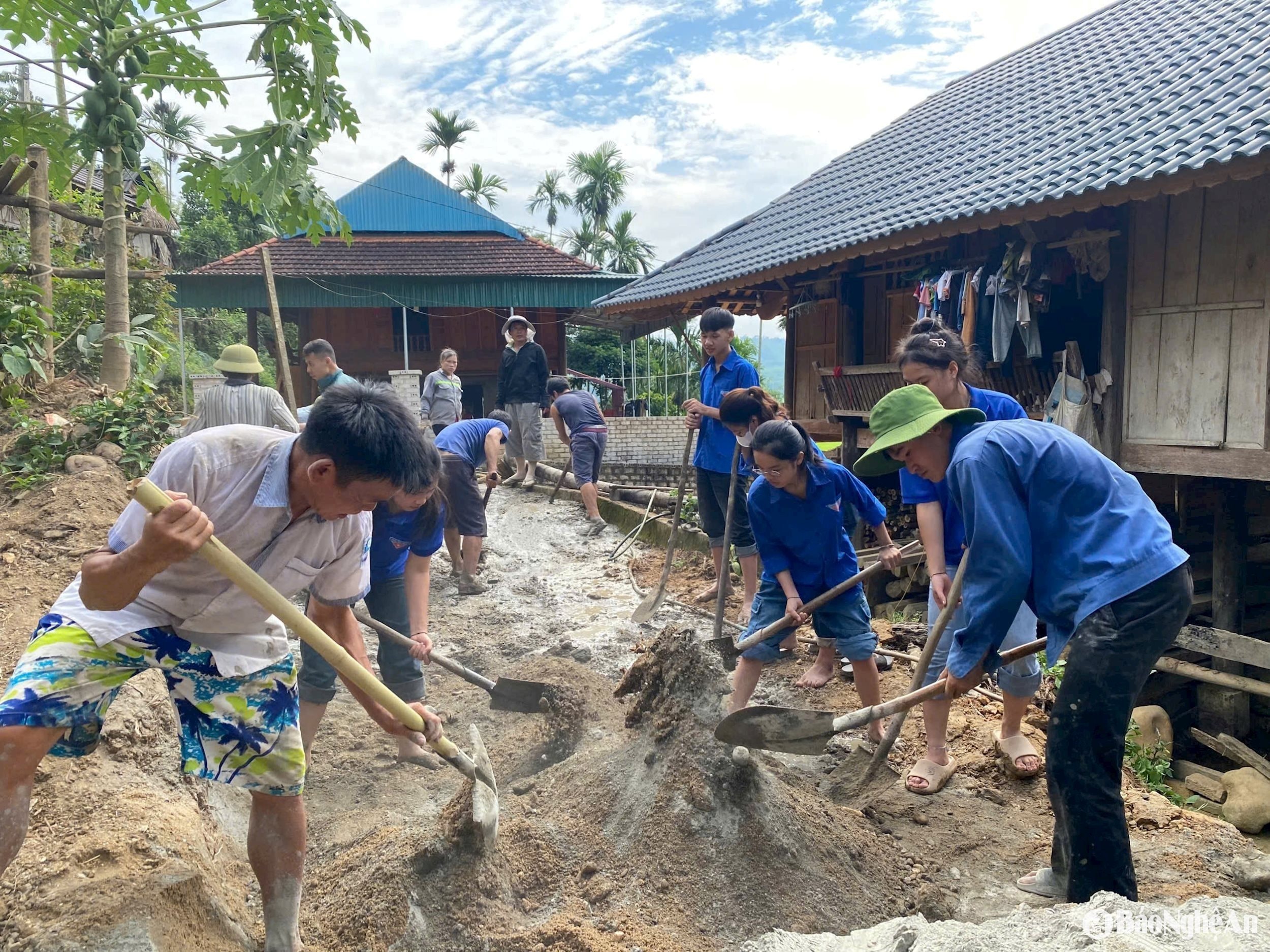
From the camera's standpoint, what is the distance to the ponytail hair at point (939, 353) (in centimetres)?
334

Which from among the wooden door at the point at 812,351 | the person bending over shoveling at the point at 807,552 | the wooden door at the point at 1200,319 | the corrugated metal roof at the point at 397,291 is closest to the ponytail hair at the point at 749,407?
the person bending over shoveling at the point at 807,552

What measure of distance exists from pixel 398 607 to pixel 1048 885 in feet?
8.84

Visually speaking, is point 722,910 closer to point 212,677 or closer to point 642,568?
point 212,677

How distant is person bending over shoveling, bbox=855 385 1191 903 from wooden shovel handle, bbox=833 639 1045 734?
0.84ft

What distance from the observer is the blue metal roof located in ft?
65.2

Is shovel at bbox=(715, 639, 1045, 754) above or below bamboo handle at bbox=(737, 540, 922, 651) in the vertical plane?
below

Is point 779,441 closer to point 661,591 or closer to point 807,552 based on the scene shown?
point 807,552

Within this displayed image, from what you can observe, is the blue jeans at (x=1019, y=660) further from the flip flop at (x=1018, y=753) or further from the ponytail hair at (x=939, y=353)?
the ponytail hair at (x=939, y=353)

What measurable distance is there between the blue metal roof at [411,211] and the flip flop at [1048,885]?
18843 mm

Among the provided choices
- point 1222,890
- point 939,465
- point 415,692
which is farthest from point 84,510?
point 1222,890

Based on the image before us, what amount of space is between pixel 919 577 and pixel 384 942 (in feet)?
22.6

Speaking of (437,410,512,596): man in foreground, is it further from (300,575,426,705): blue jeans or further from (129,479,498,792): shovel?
(129,479,498,792): shovel

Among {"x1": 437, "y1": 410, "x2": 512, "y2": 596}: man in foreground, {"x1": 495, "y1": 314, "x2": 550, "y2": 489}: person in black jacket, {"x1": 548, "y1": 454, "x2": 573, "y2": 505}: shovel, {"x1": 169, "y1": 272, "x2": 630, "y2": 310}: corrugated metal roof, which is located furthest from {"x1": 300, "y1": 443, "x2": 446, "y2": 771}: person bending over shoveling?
{"x1": 169, "y1": 272, "x2": 630, "y2": 310}: corrugated metal roof

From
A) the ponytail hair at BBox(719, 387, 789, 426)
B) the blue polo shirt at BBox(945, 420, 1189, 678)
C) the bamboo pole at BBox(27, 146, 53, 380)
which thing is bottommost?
the blue polo shirt at BBox(945, 420, 1189, 678)
